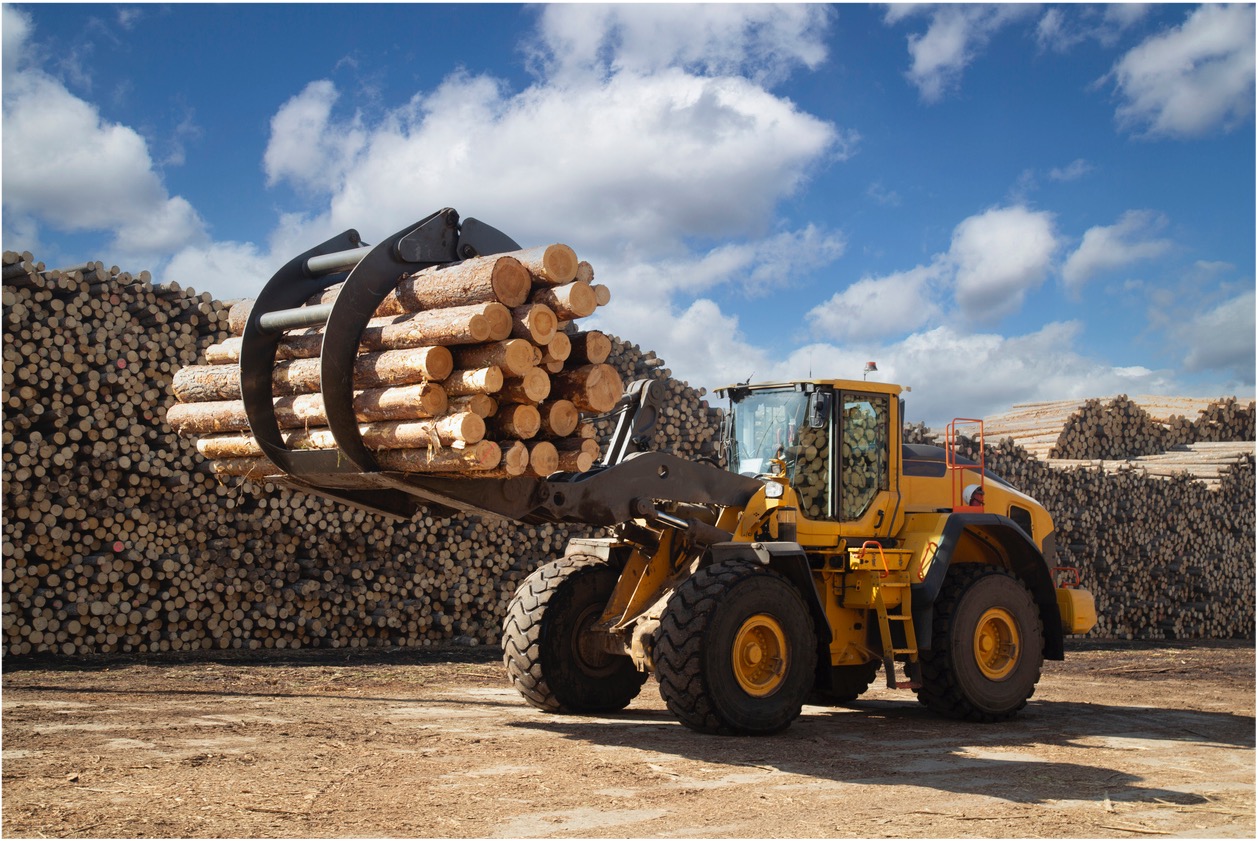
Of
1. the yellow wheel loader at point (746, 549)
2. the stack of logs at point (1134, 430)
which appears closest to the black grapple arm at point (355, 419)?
the yellow wheel loader at point (746, 549)

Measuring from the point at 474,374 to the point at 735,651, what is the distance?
2553 millimetres

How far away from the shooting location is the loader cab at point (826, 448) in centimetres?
876

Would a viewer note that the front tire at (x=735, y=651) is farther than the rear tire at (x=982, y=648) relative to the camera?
No

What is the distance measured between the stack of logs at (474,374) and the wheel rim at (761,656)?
5.73 ft

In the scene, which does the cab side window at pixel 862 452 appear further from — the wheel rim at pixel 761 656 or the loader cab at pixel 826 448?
the wheel rim at pixel 761 656

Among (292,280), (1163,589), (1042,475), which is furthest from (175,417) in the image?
(1163,589)

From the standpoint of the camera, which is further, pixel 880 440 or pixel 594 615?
pixel 880 440

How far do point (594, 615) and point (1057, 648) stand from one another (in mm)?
3934

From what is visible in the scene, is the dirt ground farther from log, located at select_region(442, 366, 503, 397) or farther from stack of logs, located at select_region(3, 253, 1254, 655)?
log, located at select_region(442, 366, 503, 397)

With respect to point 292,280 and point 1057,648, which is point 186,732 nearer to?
point 292,280

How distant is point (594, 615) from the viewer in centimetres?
856

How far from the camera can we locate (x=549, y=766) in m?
6.57

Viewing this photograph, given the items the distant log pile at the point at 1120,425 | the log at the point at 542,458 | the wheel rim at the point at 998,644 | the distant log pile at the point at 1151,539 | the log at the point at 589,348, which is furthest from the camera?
the distant log pile at the point at 1120,425

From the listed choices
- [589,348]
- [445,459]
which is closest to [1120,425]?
[589,348]
